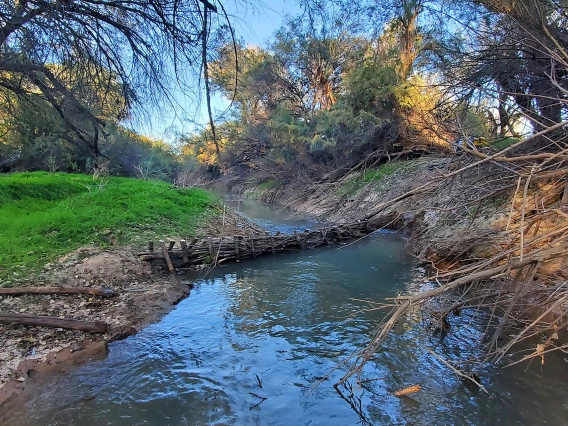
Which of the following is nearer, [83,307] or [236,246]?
[83,307]

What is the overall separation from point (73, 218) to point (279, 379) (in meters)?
8.75

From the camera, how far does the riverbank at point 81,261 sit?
5.26 metres

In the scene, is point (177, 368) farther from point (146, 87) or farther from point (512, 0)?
point (512, 0)

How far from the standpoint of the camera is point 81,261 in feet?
27.5

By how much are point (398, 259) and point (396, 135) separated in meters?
8.57

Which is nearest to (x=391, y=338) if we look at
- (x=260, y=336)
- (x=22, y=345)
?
(x=260, y=336)

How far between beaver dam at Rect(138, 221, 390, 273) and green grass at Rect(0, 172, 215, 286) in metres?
1.40

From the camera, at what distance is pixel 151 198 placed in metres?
15.0

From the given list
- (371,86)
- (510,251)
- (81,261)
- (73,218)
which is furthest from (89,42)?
(371,86)

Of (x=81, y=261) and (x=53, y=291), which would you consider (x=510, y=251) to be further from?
(x=81, y=261)

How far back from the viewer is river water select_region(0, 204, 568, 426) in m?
3.97

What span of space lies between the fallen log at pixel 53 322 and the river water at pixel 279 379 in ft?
1.32

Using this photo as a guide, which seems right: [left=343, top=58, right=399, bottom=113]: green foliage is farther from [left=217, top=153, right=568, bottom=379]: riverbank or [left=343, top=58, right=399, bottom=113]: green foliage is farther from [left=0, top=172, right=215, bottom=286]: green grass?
[left=0, top=172, right=215, bottom=286]: green grass

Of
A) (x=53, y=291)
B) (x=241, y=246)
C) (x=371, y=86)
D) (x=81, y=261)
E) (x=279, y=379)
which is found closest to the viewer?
(x=279, y=379)
